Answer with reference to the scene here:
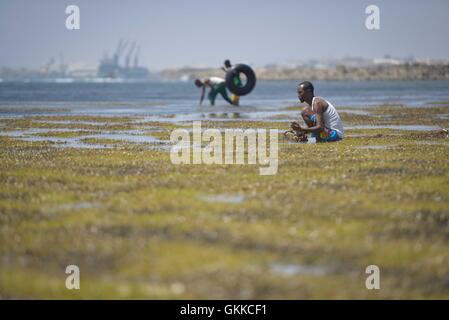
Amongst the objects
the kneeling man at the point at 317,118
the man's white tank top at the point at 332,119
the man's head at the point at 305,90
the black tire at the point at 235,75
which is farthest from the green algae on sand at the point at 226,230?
the black tire at the point at 235,75

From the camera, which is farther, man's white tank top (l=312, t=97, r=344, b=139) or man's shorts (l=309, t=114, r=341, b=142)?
man's shorts (l=309, t=114, r=341, b=142)

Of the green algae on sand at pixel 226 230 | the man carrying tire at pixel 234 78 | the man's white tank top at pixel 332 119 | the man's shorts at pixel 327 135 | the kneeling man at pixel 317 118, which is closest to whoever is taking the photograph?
the green algae on sand at pixel 226 230

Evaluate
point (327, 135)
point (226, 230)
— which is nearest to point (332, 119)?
point (327, 135)

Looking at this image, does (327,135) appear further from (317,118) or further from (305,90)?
(305,90)

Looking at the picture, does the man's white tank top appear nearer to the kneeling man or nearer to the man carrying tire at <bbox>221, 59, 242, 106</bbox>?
the kneeling man

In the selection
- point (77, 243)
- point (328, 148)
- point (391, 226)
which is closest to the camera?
point (77, 243)

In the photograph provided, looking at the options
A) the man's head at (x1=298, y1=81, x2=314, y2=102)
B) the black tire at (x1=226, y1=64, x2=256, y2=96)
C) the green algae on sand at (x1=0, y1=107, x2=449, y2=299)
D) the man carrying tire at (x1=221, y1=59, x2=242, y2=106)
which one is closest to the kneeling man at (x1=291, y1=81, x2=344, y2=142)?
the man's head at (x1=298, y1=81, x2=314, y2=102)

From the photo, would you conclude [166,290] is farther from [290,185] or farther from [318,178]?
[318,178]

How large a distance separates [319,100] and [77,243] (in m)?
15.8

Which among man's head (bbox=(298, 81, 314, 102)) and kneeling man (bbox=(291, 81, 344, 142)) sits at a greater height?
man's head (bbox=(298, 81, 314, 102))

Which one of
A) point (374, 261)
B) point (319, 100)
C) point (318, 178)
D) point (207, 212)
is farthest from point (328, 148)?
point (374, 261)

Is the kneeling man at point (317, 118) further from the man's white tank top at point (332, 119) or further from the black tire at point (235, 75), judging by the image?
the black tire at point (235, 75)

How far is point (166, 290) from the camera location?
27.3ft

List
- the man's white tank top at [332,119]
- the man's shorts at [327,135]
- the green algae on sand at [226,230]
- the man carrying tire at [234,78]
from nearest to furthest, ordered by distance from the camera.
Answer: the green algae on sand at [226,230] < the man's white tank top at [332,119] < the man's shorts at [327,135] < the man carrying tire at [234,78]
